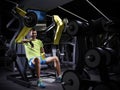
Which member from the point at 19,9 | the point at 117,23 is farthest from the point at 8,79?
the point at 117,23

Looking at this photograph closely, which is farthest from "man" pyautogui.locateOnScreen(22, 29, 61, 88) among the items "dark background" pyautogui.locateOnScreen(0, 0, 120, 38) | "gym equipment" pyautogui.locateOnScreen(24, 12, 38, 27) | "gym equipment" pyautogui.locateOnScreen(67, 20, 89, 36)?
"dark background" pyautogui.locateOnScreen(0, 0, 120, 38)

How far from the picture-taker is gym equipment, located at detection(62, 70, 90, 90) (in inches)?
89.2

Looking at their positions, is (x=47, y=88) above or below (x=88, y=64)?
below

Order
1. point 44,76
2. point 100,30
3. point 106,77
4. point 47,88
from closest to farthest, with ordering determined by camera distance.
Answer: point 106,77 < point 100,30 < point 47,88 < point 44,76

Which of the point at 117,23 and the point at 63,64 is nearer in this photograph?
the point at 117,23

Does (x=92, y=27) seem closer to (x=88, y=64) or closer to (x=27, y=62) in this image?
(x=88, y=64)

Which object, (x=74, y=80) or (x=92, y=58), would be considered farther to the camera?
(x=74, y=80)

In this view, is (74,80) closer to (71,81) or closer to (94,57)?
(71,81)

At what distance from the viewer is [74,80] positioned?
2.31m

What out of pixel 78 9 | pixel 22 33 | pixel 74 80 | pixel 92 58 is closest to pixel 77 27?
pixel 92 58

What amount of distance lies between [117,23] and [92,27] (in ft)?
0.90

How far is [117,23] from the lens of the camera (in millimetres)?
2258

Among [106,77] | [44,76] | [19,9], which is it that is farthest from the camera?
[44,76]

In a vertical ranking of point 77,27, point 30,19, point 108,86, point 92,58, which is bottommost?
point 108,86
